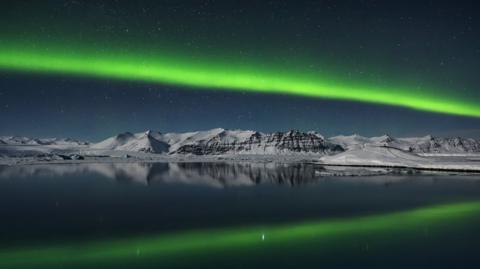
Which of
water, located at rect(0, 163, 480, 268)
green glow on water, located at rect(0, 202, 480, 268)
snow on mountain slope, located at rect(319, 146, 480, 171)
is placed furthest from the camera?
snow on mountain slope, located at rect(319, 146, 480, 171)

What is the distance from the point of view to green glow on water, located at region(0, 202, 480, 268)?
13445 millimetres

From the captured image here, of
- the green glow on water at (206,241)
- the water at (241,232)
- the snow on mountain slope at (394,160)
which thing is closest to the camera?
the water at (241,232)

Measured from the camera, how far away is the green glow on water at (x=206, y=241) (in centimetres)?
1345

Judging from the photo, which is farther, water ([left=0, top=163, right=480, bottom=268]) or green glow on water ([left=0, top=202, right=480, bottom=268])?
green glow on water ([left=0, top=202, right=480, bottom=268])

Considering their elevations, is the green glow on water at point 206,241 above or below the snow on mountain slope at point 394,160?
below

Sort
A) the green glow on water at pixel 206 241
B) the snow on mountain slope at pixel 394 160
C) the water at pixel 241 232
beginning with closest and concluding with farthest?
the water at pixel 241 232 → the green glow on water at pixel 206 241 → the snow on mountain slope at pixel 394 160

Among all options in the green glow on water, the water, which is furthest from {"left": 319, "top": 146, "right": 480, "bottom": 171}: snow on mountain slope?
the green glow on water

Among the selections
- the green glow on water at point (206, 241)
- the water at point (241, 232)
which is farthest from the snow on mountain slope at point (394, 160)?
the green glow on water at point (206, 241)

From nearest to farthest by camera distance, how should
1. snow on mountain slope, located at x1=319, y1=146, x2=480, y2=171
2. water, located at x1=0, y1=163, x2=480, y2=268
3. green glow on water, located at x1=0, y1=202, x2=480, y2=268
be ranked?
water, located at x1=0, y1=163, x2=480, y2=268
green glow on water, located at x1=0, y1=202, x2=480, y2=268
snow on mountain slope, located at x1=319, y1=146, x2=480, y2=171

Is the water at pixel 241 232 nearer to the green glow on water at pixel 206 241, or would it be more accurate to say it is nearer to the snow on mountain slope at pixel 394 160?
the green glow on water at pixel 206 241

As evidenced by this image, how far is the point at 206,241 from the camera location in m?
Answer: 15.8

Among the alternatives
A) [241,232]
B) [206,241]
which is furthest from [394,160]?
[206,241]

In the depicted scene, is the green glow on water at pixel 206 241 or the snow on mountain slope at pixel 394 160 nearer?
the green glow on water at pixel 206 241

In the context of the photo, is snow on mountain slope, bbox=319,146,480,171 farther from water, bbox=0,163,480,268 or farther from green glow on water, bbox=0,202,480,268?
green glow on water, bbox=0,202,480,268
